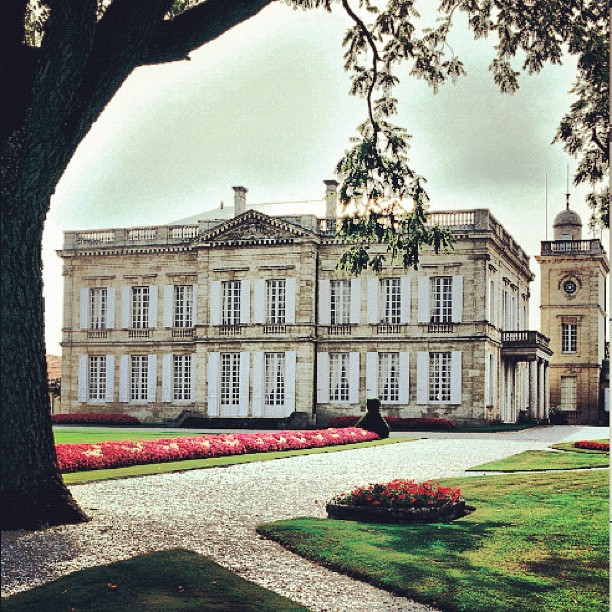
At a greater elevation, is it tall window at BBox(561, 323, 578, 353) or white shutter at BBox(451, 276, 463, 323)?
white shutter at BBox(451, 276, 463, 323)

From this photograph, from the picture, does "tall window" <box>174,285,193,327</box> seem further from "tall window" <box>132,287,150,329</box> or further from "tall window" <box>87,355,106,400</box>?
"tall window" <box>87,355,106,400</box>

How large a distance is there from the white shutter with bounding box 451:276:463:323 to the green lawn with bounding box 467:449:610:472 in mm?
13961

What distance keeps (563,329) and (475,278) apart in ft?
45.9

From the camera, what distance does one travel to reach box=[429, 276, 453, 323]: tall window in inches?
1240

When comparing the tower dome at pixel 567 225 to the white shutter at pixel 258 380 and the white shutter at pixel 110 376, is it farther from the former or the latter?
the white shutter at pixel 110 376

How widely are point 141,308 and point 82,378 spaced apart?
3.23 meters

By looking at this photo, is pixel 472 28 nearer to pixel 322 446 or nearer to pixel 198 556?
pixel 198 556

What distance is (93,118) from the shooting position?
23.6 feet

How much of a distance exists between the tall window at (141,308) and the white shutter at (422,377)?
9.85 m

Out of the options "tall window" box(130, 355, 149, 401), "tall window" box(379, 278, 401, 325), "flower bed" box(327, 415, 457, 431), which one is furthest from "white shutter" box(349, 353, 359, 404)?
"tall window" box(130, 355, 149, 401)

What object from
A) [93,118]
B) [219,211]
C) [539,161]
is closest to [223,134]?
[93,118]

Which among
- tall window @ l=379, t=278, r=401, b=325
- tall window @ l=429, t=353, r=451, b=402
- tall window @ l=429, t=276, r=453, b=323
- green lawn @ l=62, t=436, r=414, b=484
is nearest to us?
green lawn @ l=62, t=436, r=414, b=484

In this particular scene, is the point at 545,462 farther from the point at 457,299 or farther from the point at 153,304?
the point at 153,304

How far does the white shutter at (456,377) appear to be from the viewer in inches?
1214
